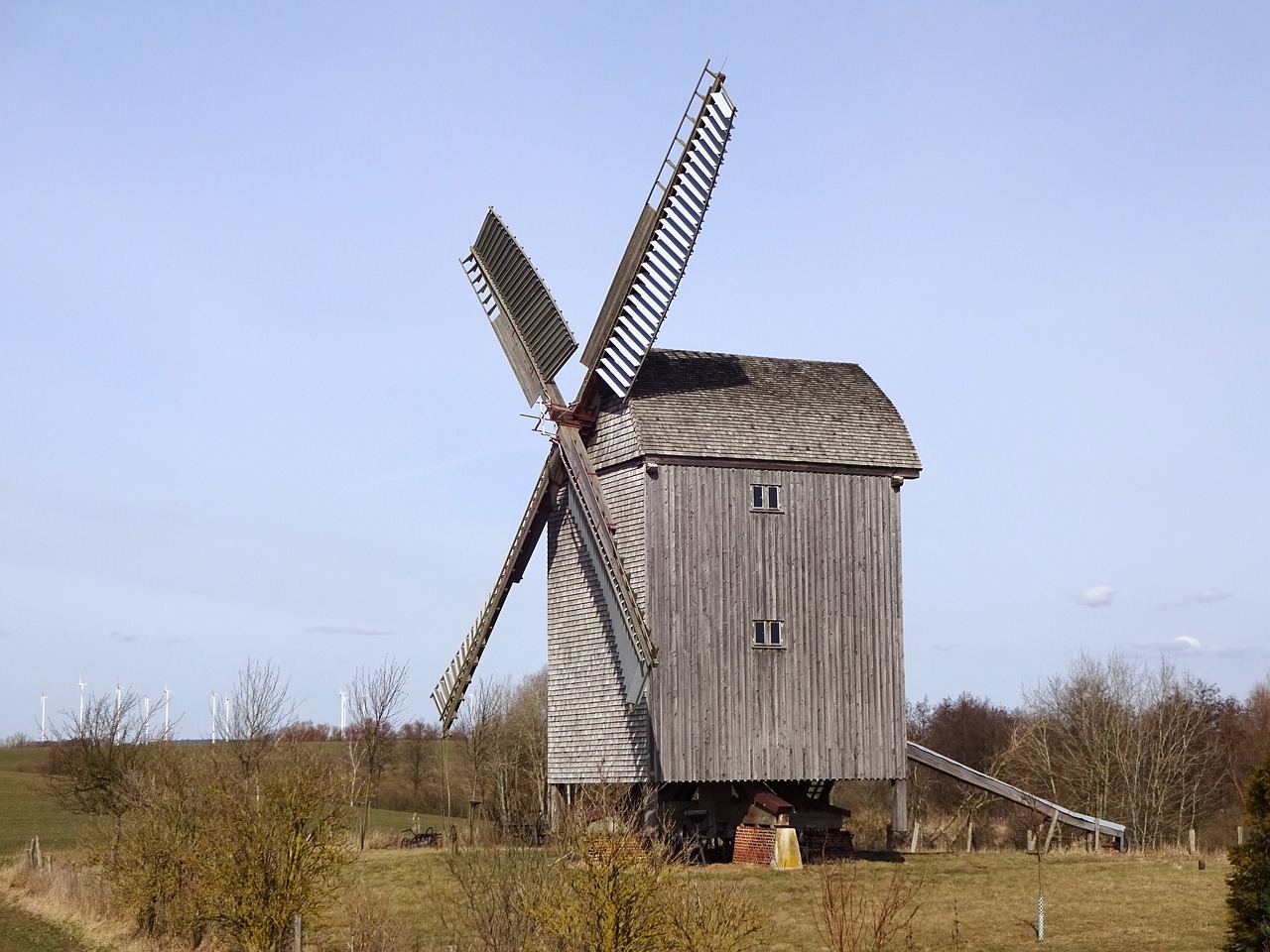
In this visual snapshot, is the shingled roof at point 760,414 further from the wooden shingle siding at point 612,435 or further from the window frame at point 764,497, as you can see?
the window frame at point 764,497

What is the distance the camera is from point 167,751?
105 ft

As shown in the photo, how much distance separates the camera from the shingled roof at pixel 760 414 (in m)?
31.0

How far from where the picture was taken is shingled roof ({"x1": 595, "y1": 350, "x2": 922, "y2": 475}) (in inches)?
1222

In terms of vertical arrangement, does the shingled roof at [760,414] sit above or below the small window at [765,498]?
above

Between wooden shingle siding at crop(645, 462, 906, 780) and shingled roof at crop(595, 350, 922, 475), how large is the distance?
0.55 metres

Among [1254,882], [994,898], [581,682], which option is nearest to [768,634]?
[581,682]

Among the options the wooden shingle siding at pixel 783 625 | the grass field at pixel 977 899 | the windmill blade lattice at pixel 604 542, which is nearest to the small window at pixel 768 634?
the wooden shingle siding at pixel 783 625

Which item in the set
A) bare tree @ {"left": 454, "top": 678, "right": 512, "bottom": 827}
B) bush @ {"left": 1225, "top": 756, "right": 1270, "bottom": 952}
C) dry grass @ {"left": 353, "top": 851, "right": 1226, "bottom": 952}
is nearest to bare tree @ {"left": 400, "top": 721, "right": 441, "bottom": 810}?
bare tree @ {"left": 454, "top": 678, "right": 512, "bottom": 827}

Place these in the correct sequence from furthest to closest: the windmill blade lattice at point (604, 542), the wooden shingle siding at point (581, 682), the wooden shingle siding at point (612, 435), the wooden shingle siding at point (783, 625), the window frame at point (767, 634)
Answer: the wooden shingle siding at point (581, 682) < the wooden shingle siding at point (612, 435) < the window frame at point (767, 634) < the wooden shingle siding at point (783, 625) < the windmill blade lattice at point (604, 542)

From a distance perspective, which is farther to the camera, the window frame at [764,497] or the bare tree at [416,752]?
the bare tree at [416,752]

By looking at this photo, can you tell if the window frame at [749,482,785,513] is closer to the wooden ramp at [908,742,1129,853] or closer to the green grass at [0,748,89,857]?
the wooden ramp at [908,742,1129,853]

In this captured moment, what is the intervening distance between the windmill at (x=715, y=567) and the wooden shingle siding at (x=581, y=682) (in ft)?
0.21

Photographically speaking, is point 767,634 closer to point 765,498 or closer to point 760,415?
point 765,498

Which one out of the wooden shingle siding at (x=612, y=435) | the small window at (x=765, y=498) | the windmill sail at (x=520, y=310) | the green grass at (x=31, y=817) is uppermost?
the windmill sail at (x=520, y=310)
